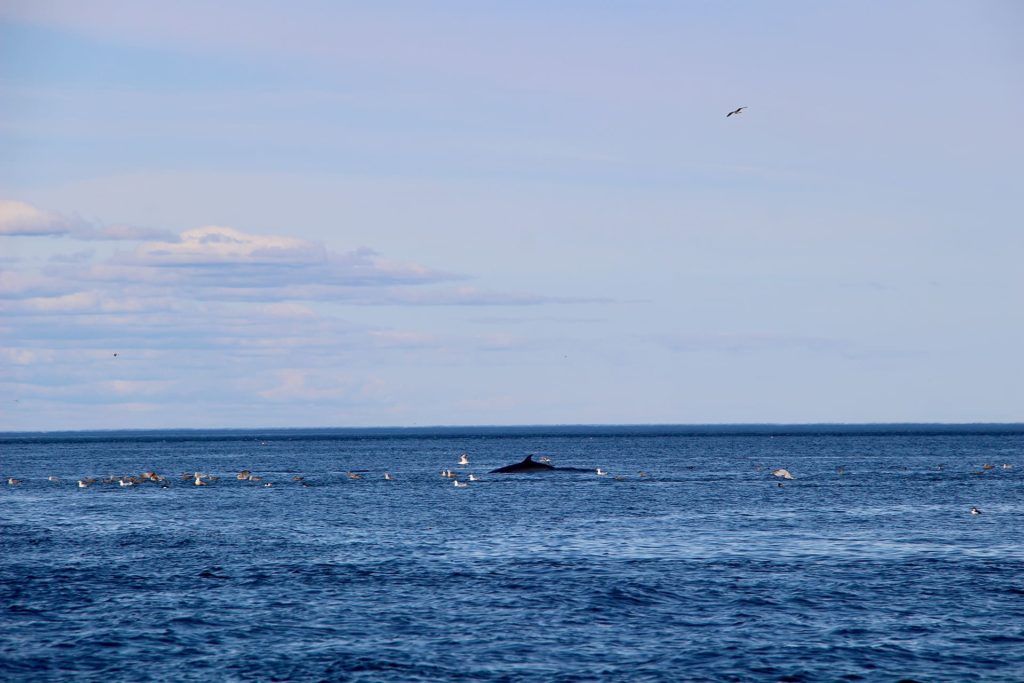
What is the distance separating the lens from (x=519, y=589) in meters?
49.5

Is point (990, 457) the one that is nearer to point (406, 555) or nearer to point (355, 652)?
point (406, 555)

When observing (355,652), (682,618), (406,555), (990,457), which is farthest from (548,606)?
(990,457)

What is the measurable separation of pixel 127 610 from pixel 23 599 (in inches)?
217

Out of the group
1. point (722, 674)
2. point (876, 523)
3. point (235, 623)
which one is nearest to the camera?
point (722, 674)

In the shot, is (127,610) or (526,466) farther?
(526,466)

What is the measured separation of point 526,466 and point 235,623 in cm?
9868

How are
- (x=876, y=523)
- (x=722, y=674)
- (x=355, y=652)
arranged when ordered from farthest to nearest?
(x=876, y=523)
(x=355, y=652)
(x=722, y=674)

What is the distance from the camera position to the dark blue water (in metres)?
37.2

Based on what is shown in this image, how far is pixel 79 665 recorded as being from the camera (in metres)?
37.0

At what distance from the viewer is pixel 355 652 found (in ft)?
127

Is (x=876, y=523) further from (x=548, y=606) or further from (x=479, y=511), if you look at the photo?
(x=548, y=606)

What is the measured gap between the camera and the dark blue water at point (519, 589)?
37156mm

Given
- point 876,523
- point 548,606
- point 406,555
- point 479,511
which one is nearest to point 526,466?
point 479,511

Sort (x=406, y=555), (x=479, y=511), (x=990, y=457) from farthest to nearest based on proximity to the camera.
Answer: (x=990, y=457), (x=479, y=511), (x=406, y=555)
